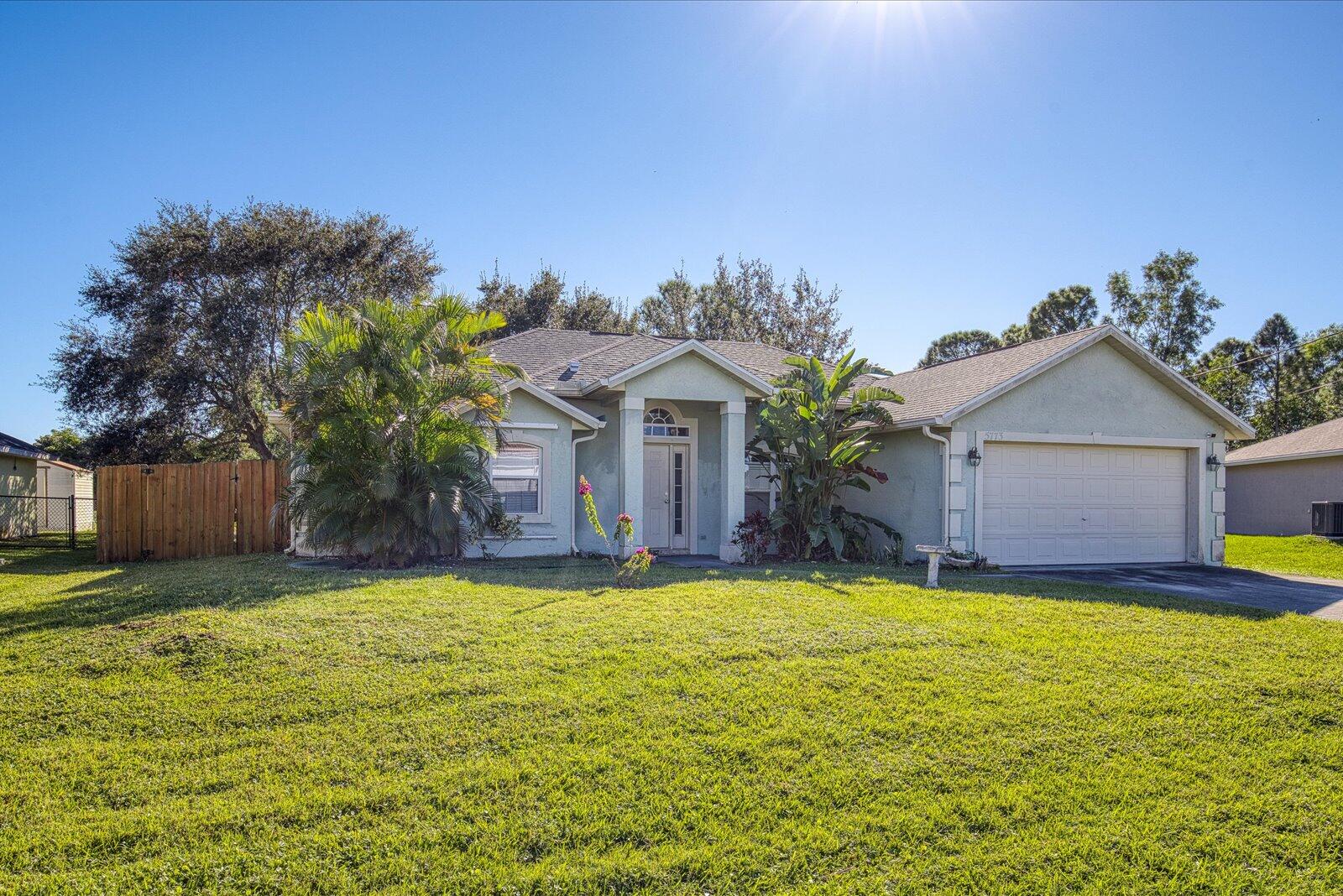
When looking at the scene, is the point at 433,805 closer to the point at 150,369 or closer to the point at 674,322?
the point at 150,369

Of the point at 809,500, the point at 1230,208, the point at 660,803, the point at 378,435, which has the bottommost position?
the point at 660,803

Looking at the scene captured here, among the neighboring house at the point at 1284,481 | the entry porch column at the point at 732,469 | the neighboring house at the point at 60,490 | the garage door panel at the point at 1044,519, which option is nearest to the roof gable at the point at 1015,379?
the garage door panel at the point at 1044,519

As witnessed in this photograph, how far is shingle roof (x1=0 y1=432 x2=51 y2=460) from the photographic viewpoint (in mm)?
22172

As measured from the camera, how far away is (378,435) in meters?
11.4

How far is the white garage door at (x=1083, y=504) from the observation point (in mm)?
14609

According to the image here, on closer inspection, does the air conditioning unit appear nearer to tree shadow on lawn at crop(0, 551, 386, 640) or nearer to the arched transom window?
the arched transom window

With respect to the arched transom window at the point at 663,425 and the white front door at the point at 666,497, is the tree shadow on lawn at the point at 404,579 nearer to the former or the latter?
the white front door at the point at 666,497

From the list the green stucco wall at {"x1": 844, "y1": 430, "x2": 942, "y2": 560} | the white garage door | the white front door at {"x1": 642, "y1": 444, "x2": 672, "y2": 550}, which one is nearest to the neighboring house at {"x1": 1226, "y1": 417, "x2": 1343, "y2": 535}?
the white garage door

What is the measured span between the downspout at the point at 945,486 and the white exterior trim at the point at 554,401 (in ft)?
19.3

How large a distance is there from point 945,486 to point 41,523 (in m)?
27.0

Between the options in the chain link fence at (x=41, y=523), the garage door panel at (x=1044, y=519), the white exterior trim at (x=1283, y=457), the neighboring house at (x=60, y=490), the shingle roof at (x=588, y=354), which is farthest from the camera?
the neighboring house at (x=60, y=490)

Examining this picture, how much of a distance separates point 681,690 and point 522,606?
3061mm

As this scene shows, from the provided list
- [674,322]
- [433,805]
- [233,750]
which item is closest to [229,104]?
[233,750]

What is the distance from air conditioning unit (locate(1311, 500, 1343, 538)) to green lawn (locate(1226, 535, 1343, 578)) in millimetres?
899
